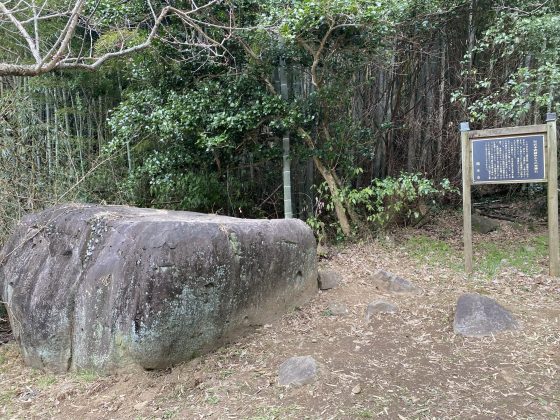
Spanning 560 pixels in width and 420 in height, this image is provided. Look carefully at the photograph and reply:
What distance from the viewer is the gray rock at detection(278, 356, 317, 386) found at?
119 inches

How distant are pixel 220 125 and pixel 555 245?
13.7 ft

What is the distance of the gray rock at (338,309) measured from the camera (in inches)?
164

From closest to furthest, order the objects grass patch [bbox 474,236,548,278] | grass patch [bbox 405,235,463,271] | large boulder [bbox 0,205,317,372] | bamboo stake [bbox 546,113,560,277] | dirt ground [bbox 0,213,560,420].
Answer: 1. dirt ground [bbox 0,213,560,420]
2. large boulder [bbox 0,205,317,372]
3. bamboo stake [bbox 546,113,560,277]
4. grass patch [bbox 474,236,548,278]
5. grass patch [bbox 405,235,463,271]

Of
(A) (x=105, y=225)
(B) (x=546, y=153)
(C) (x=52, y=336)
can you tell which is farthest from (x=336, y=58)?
(C) (x=52, y=336)

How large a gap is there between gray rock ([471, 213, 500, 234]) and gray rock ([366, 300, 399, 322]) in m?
3.64

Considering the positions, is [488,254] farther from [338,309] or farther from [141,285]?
[141,285]

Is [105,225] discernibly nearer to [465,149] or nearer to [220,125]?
[220,125]

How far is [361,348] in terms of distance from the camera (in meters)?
3.48

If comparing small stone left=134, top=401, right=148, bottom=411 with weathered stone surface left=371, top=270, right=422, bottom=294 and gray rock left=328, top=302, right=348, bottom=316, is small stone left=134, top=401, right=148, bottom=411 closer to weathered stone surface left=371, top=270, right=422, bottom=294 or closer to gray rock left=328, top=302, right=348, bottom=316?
gray rock left=328, top=302, right=348, bottom=316

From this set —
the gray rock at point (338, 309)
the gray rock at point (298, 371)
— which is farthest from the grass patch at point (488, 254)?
the gray rock at point (298, 371)

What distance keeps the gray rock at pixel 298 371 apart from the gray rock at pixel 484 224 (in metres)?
4.84

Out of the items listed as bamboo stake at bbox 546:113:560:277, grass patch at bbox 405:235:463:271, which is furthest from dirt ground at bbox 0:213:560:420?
grass patch at bbox 405:235:463:271

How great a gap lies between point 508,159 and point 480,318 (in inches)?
75.1

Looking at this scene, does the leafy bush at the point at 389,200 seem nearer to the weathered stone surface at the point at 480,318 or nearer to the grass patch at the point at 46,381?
the weathered stone surface at the point at 480,318
